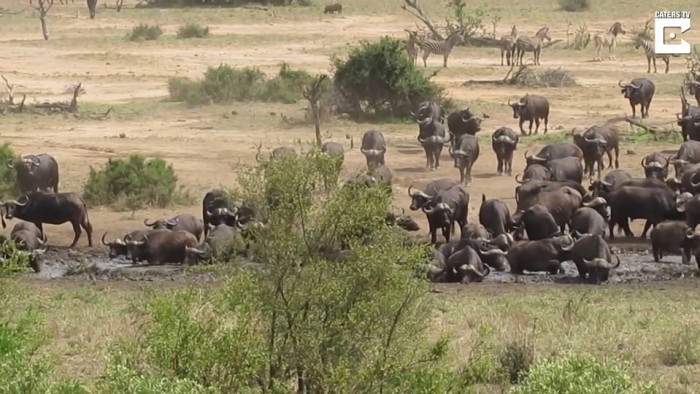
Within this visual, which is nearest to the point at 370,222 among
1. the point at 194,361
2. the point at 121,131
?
the point at 194,361

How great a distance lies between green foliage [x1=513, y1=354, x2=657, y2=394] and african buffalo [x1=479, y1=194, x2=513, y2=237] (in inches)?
439

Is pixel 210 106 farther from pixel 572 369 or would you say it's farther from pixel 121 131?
pixel 572 369

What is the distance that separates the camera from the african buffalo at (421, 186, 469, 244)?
19562 millimetres

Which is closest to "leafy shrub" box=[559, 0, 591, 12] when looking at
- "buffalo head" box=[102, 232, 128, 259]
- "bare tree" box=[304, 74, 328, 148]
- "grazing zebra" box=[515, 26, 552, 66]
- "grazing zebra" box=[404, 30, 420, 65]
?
"grazing zebra" box=[515, 26, 552, 66]

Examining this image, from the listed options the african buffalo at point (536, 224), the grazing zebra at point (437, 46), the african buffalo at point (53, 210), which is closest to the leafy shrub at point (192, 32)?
the grazing zebra at point (437, 46)

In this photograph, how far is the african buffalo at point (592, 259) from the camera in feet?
56.7

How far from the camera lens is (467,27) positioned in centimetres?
4612

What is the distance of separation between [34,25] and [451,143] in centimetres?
2973

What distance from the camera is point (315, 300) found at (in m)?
9.12

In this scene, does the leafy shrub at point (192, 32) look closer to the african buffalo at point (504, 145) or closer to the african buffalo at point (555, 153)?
the african buffalo at point (504, 145)

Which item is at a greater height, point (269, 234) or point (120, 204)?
point (269, 234)

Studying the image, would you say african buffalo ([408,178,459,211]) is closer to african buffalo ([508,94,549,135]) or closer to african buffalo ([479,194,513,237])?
african buffalo ([479,194,513,237])

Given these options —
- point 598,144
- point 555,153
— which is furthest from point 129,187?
point 598,144

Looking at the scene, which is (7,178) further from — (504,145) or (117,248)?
(504,145)
